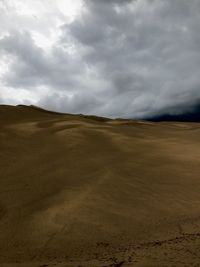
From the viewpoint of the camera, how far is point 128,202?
7.63m

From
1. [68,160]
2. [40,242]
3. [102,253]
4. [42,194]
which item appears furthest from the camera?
[68,160]

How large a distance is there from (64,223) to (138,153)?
5.84 m

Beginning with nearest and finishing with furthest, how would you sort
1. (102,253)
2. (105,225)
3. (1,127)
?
(102,253)
(105,225)
(1,127)

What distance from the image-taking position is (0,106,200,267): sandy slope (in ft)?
18.4

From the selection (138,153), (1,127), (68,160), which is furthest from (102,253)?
(1,127)

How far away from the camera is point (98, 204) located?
293 inches

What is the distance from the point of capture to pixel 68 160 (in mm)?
11031

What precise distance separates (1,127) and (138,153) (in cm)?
674

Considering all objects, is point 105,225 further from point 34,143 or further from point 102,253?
point 34,143

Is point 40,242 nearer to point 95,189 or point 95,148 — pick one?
point 95,189

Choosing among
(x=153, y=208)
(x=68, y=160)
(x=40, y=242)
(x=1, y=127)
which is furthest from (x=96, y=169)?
(x=1, y=127)

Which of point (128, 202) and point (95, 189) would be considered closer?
point (128, 202)

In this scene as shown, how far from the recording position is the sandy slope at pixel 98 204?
18.4 ft

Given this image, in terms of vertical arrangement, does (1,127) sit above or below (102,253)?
above
